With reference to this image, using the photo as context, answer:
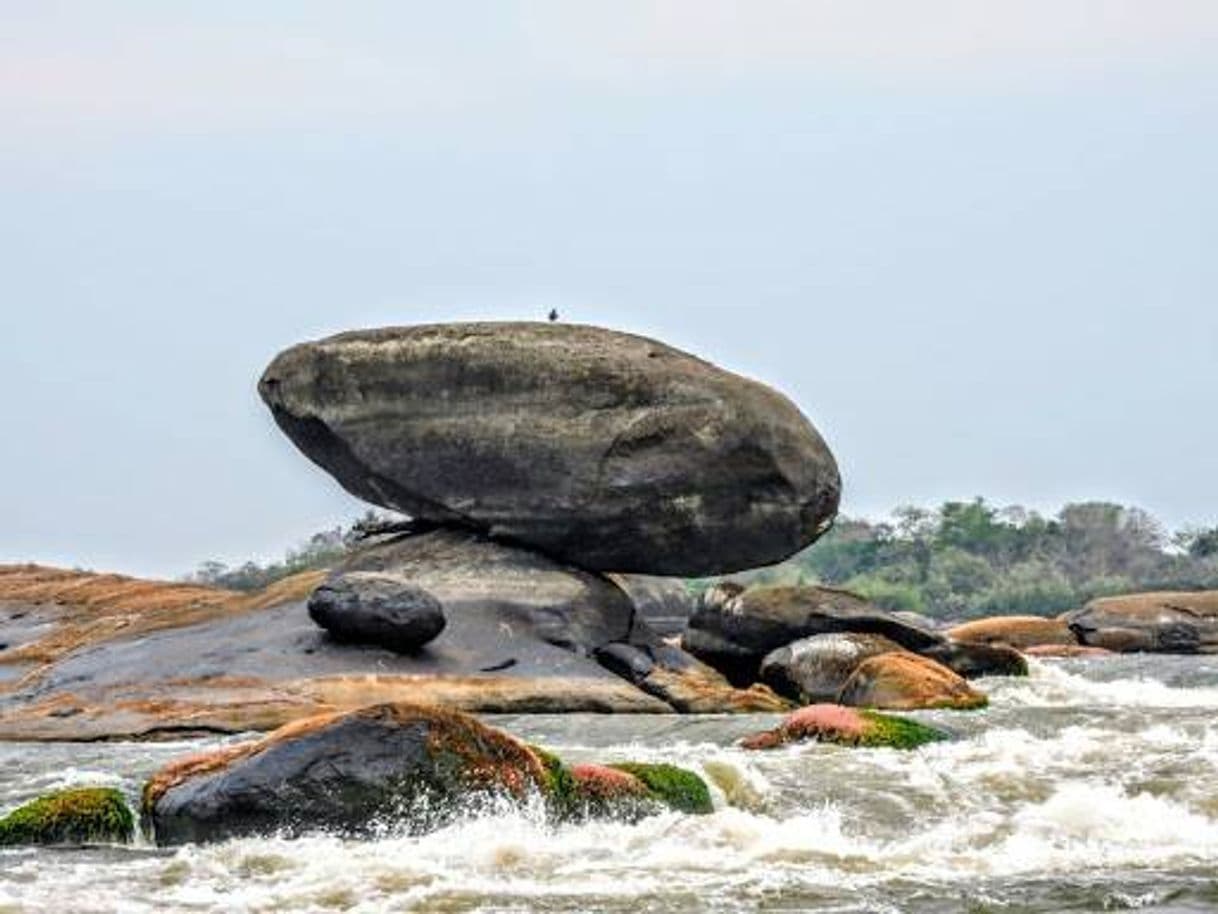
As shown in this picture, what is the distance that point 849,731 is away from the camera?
28.9 m

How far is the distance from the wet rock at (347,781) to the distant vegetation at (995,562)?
94.7 metres

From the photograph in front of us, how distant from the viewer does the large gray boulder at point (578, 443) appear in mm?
38562

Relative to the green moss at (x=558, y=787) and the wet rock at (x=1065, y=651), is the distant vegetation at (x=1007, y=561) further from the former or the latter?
the green moss at (x=558, y=787)

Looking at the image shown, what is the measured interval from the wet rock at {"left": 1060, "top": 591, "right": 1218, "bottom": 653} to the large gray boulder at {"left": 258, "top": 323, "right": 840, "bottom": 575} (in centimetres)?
2223

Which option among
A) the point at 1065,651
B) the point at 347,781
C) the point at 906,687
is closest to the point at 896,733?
the point at 906,687

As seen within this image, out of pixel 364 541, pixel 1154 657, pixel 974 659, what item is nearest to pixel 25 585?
pixel 364 541

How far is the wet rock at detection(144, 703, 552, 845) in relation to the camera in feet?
70.8

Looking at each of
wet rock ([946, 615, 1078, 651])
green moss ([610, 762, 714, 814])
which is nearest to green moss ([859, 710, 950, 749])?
green moss ([610, 762, 714, 814])

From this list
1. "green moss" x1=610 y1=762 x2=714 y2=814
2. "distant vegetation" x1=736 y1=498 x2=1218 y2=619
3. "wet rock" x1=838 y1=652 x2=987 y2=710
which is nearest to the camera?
"green moss" x1=610 y1=762 x2=714 y2=814

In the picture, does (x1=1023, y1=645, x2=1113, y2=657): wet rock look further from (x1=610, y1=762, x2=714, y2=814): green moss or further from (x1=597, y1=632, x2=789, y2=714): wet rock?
(x1=610, y1=762, x2=714, y2=814): green moss

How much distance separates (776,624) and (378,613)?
8981 mm

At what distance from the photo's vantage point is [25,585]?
5003cm

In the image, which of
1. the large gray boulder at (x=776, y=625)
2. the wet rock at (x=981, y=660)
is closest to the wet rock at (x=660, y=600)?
the wet rock at (x=981, y=660)

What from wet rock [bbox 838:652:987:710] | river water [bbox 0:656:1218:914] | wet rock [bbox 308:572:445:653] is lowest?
river water [bbox 0:656:1218:914]
